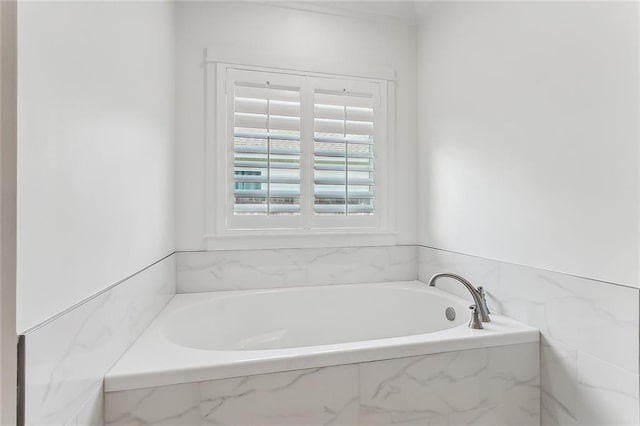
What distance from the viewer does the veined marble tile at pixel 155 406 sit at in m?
0.98

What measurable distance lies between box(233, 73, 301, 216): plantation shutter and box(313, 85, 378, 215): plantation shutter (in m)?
0.14

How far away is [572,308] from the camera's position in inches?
46.6

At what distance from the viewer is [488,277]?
5.28 ft

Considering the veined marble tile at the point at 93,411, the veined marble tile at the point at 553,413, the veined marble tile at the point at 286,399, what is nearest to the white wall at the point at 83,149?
the veined marble tile at the point at 93,411

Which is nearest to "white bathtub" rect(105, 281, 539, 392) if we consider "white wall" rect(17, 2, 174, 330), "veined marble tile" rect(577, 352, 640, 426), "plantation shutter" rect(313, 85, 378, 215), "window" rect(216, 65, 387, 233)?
"veined marble tile" rect(577, 352, 640, 426)

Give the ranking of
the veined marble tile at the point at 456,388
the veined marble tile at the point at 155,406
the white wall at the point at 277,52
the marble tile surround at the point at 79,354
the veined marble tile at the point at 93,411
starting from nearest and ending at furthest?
1. the marble tile surround at the point at 79,354
2. the veined marble tile at the point at 93,411
3. the veined marble tile at the point at 155,406
4. the veined marble tile at the point at 456,388
5. the white wall at the point at 277,52

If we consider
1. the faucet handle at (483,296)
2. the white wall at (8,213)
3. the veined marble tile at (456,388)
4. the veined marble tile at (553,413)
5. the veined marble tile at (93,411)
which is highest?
the white wall at (8,213)

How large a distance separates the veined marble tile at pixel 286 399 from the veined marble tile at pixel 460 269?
849 millimetres

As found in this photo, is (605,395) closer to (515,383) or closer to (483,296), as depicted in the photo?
(515,383)

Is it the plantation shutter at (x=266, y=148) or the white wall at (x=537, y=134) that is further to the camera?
the plantation shutter at (x=266, y=148)

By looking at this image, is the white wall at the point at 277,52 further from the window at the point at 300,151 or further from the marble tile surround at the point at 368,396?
the marble tile surround at the point at 368,396

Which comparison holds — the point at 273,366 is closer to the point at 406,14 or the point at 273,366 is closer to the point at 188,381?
the point at 188,381

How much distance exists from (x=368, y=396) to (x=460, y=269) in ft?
3.17

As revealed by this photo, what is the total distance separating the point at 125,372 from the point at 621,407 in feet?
4.98
